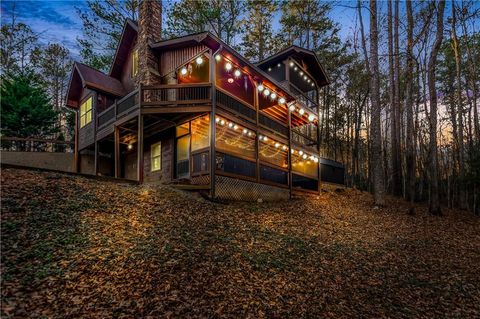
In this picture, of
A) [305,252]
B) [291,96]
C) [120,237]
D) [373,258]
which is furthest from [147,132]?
[373,258]

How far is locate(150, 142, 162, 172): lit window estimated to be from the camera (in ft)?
51.1

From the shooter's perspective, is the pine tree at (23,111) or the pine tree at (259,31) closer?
the pine tree at (23,111)

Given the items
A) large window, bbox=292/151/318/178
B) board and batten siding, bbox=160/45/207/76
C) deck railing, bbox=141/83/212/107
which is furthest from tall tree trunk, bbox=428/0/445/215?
board and batten siding, bbox=160/45/207/76

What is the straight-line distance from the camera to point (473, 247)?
9.16 meters

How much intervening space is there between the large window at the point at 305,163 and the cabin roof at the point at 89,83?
12.2 metres

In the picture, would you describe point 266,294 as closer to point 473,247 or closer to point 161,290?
point 161,290

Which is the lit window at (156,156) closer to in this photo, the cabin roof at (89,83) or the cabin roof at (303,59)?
the cabin roof at (89,83)

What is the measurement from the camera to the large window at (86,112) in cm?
1737

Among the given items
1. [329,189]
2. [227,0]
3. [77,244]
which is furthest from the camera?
[227,0]

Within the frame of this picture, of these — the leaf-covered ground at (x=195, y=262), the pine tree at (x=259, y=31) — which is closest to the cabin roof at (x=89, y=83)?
the leaf-covered ground at (x=195, y=262)

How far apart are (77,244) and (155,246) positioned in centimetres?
143

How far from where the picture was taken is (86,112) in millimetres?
17875

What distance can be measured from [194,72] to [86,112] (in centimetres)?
842

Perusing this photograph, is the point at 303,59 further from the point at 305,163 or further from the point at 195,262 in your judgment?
the point at 195,262
